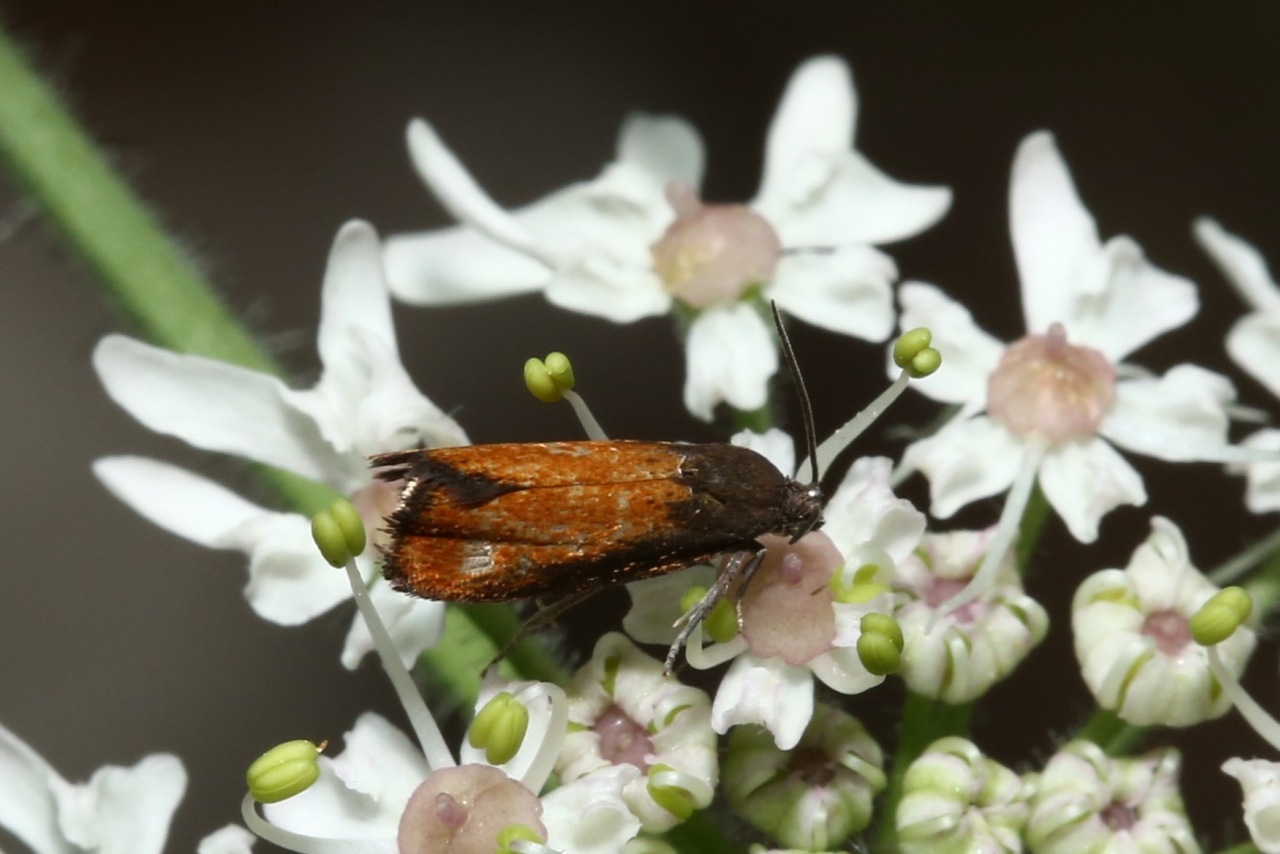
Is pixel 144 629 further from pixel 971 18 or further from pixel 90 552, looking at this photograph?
pixel 971 18

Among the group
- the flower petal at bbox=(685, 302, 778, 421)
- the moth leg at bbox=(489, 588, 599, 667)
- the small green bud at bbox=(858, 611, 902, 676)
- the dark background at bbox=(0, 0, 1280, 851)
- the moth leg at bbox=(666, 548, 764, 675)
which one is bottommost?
the dark background at bbox=(0, 0, 1280, 851)

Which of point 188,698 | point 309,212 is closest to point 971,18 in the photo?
point 309,212

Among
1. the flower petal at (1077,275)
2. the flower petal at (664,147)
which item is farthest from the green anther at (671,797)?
the flower petal at (664,147)

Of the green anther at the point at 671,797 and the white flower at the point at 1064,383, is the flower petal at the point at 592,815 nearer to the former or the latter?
the green anther at the point at 671,797

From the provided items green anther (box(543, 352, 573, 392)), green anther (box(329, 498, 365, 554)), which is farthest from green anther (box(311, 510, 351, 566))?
green anther (box(543, 352, 573, 392))

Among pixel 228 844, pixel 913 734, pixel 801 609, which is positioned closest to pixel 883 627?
pixel 801 609

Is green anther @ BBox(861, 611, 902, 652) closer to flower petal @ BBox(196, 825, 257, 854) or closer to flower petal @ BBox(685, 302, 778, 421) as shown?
flower petal @ BBox(685, 302, 778, 421)

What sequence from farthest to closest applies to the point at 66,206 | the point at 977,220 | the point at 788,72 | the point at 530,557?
the point at 788,72, the point at 977,220, the point at 66,206, the point at 530,557
